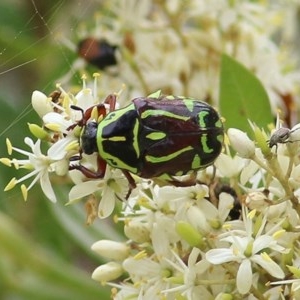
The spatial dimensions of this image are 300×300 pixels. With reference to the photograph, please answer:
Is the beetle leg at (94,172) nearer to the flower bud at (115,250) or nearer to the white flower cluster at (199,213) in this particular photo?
the white flower cluster at (199,213)

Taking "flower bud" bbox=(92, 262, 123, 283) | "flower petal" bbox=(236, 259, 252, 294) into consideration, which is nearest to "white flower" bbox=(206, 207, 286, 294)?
"flower petal" bbox=(236, 259, 252, 294)

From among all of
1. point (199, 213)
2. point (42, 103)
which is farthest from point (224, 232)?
point (42, 103)

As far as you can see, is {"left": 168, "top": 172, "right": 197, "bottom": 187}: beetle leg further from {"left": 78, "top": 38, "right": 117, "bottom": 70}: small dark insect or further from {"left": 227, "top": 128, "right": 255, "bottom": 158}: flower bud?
{"left": 78, "top": 38, "right": 117, "bottom": 70}: small dark insect

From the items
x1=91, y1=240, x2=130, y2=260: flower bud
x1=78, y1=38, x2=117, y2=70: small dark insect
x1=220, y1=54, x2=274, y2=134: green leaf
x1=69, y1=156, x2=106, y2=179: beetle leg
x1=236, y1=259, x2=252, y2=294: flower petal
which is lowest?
x1=236, y1=259, x2=252, y2=294: flower petal

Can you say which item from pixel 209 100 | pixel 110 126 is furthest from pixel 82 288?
pixel 110 126

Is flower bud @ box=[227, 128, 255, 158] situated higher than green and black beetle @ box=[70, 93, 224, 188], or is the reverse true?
green and black beetle @ box=[70, 93, 224, 188]

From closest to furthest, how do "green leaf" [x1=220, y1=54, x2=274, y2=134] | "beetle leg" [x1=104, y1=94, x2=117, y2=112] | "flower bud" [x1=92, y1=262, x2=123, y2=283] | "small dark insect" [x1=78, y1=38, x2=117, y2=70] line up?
1. "beetle leg" [x1=104, y1=94, x2=117, y2=112]
2. "flower bud" [x1=92, y1=262, x2=123, y2=283]
3. "green leaf" [x1=220, y1=54, x2=274, y2=134]
4. "small dark insect" [x1=78, y1=38, x2=117, y2=70]

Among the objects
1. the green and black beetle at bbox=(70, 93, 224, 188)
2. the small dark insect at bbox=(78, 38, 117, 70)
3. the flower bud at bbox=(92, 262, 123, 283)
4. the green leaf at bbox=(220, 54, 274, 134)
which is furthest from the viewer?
the small dark insect at bbox=(78, 38, 117, 70)
